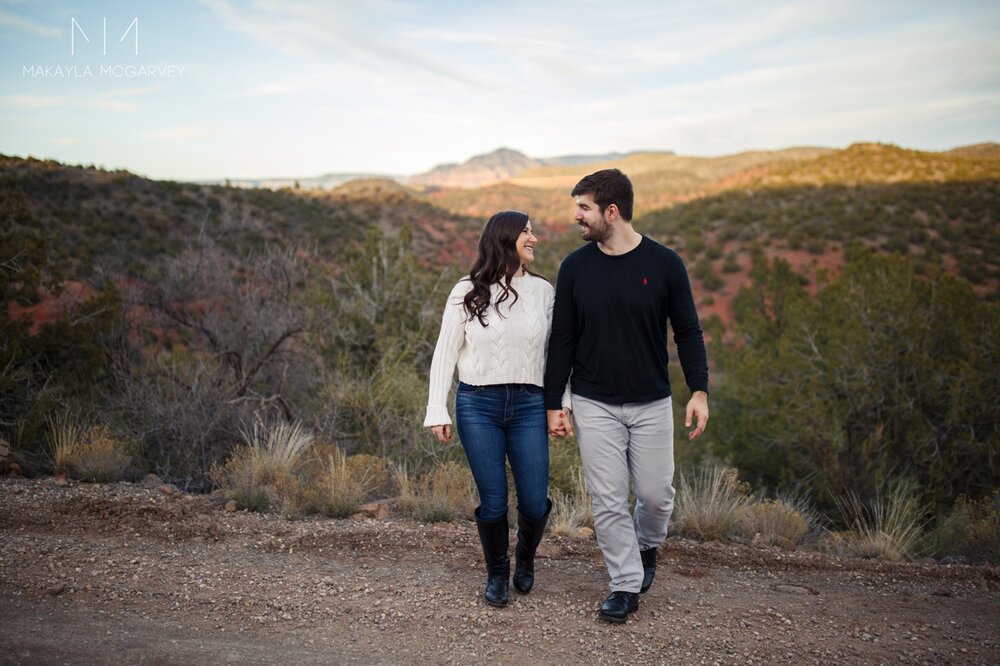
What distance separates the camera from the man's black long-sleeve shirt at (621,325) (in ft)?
11.6

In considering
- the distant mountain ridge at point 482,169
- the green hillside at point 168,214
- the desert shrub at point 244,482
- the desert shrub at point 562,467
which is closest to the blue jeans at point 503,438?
the desert shrub at point 244,482

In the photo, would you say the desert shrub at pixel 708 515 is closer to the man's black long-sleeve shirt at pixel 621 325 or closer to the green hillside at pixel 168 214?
the man's black long-sleeve shirt at pixel 621 325

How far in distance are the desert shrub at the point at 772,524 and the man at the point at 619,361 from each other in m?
2.53

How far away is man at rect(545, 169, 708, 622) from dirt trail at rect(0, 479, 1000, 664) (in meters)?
0.48

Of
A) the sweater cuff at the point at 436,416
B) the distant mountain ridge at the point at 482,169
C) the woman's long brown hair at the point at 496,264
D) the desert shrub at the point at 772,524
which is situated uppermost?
the distant mountain ridge at the point at 482,169

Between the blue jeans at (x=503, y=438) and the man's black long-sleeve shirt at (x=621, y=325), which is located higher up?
the man's black long-sleeve shirt at (x=621, y=325)

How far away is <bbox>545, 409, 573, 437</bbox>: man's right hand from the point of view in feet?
12.0

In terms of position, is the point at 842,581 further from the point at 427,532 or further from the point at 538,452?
the point at 427,532

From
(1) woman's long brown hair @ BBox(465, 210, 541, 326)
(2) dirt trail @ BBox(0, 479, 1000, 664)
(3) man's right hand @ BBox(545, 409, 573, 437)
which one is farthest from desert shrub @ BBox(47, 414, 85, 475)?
(3) man's right hand @ BBox(545, 409, 573, 437)

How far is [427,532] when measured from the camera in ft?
16.8

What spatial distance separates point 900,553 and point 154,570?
536cm

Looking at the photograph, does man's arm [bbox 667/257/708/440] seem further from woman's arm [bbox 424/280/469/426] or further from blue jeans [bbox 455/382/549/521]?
woman's arm [bbox 424/280/469/426]

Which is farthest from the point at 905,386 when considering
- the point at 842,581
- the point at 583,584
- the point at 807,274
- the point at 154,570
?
the point at 807,274

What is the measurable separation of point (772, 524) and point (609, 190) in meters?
3.77
